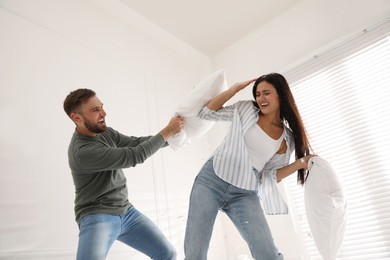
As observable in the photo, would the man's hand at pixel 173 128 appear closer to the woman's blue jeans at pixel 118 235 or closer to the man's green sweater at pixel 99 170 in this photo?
the man's green sweater at pixel 99 170

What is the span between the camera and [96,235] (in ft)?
4.29

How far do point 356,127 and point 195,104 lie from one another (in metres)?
→ 1.48

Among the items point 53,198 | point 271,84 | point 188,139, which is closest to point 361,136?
point 271,84

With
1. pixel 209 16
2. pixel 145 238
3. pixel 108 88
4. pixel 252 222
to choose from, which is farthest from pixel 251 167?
pixel 209 16

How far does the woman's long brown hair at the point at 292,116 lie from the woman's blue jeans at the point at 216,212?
0.34 meters

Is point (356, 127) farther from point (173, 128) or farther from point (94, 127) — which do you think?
point (94, 127)

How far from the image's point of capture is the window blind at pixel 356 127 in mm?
2285

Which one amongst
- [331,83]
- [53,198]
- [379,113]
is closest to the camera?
[53,198]

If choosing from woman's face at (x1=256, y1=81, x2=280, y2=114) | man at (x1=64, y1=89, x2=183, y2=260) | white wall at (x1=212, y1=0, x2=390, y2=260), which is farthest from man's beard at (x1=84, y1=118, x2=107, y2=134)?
white wall at (x1=212, y1=0, x2=390, y2=260)

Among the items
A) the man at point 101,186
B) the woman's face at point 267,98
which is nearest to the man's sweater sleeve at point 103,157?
the man at point 101,186

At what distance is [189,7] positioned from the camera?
2.89m

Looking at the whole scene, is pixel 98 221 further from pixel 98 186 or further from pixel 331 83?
pixel 331 83

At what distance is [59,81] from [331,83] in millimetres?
2111

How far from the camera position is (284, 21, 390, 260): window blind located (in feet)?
7.50
